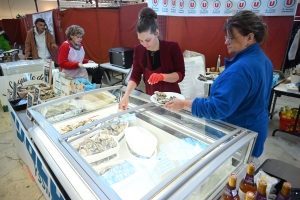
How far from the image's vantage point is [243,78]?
0.91 m

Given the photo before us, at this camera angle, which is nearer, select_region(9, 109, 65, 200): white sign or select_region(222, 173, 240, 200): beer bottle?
select_region(222, 173, 240, 200): beer bottle

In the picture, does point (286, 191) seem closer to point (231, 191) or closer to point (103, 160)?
point (231, 191)

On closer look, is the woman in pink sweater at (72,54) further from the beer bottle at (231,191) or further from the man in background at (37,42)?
the man in background at (37,42)

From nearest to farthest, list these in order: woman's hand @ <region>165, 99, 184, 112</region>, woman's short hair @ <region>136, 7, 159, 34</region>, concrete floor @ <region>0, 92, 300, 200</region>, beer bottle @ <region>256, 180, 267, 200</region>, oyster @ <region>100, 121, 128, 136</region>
→ beer bottle @ <region>256, 180, 267, 200</region> → woman's hand @ <region>165, 99, 184, 112</region> → oyster @ <region>100, 121, 128, 136</region> → woman's short hair @ <region>136, 7, 159, 34</region> → concrete floor @ <region>0, 92, 300, 200</region>

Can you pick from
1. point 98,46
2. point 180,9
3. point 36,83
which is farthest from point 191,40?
point 36,83

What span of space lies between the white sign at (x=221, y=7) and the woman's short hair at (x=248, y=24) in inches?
113

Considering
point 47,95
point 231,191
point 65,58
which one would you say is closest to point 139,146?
point 231,191

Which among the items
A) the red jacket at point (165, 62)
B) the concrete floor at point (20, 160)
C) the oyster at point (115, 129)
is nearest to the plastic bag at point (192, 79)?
the concrete floor at point (20, 160)

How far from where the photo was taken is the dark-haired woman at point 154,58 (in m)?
1.49

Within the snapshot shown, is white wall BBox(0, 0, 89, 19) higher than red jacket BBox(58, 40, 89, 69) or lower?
higher

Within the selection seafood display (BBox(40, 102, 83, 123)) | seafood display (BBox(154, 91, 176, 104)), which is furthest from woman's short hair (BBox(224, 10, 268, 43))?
seafood display (BBox(40, 102, 83, 123))

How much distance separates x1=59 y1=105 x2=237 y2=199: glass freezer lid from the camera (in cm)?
102

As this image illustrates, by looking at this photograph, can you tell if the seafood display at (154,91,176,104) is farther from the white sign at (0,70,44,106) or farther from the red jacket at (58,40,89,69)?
the white sign at (0,70,44,106)

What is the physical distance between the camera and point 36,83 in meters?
2.53
